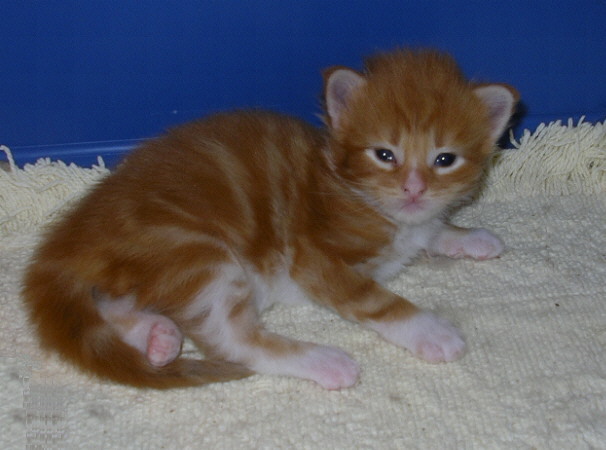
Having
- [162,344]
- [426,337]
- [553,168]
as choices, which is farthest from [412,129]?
[553,168]

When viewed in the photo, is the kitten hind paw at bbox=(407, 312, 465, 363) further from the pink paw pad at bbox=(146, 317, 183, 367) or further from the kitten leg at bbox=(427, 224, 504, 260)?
the pink paw pad at bbox=(146, 317, 183, 367)

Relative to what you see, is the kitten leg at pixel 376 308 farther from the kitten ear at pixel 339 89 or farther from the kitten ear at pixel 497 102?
the kitten ear at pixel 497 102

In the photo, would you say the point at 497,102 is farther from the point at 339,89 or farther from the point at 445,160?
the point at 339,89

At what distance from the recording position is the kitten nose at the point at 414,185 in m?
2.11

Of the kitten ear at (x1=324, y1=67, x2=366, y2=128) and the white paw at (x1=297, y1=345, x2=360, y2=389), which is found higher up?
the kitten ear at (x1=324, y1=67, x2=366, y2=128)

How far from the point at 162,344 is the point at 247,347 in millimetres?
225

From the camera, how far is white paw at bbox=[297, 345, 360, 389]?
208 cm

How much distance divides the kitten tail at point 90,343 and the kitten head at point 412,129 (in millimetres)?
626

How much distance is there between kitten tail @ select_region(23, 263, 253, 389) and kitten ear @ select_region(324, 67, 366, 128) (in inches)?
29.2

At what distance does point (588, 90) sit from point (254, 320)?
1.63m

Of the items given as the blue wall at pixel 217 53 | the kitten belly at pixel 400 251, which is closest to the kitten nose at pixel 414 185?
the kitten belly at pixel 400 251

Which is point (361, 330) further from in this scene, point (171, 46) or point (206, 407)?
point (171, 46)

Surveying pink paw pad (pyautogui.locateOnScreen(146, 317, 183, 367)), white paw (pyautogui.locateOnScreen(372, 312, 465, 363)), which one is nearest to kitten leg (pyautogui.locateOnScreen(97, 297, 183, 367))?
pink paw pad (pyautogui.locateOnScreen(146, 317, 183, 367))

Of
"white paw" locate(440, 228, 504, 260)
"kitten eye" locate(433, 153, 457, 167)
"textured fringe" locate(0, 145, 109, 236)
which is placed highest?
"kitten eye" locate(433, 153, 457, 167)
